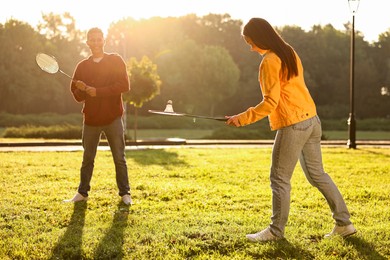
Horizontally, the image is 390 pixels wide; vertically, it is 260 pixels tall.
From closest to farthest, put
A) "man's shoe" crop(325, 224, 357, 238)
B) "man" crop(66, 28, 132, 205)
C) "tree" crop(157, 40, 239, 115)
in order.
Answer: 1. "man's shoe" crop(325, 224, 357, 238)
2. "man" crop(66, 28, 132, 205)
3. "tree" crop(157, 40, 239, 115)

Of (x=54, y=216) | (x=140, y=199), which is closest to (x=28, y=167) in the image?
(x=140, y=199)

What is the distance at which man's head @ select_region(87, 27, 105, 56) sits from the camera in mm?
6582

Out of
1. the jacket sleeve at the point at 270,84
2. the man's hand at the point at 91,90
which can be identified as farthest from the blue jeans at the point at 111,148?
the jacket sleeve at the point at 270,84

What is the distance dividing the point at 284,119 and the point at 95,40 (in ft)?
9.77

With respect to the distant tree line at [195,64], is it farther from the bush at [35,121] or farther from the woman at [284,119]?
the woman at [284,119]

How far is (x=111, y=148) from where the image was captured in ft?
21.9

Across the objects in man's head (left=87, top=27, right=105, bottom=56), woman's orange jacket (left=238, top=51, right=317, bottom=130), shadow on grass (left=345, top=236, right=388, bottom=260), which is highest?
man's head (left=87, top=27, right=105, bottom=56)

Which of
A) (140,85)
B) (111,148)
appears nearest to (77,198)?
(111,148)

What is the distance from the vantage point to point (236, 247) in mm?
4543

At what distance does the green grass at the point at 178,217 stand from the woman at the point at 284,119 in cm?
28

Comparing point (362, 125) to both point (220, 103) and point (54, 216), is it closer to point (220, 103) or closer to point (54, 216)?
point (220, 103)

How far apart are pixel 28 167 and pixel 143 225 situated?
620cm

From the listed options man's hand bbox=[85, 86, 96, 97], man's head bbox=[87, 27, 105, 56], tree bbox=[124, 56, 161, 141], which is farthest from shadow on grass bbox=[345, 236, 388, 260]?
tree bbox=[124, 56, 161, 141]

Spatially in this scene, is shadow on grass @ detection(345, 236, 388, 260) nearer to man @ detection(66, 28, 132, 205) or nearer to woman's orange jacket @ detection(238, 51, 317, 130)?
woman's orange jacket @ detection(238, 51, 317, 130)
